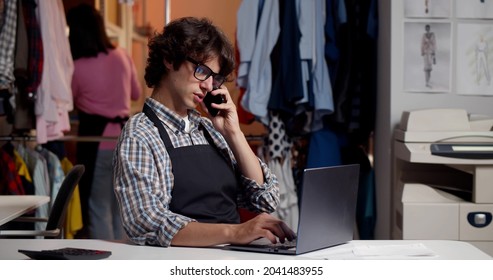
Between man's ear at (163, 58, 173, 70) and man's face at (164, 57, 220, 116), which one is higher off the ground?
man's ear at (163, 58, 173, 70)

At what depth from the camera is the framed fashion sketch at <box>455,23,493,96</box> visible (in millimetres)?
4164

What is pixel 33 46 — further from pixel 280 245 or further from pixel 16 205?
pixel 280 245

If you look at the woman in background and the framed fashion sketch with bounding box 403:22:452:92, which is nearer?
the framed fashion sketch with bounding box 403:22:452:92

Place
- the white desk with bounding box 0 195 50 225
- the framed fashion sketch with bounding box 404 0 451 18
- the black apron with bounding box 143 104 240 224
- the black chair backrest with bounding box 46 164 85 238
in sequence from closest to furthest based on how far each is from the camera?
the black apron with bounding box 143 104 240 224 → the white desk with bounding box 0 195 50 225 → the black chair backrest with bounding box 46 164 85 238 → the framed fashion sketch with bounding box 404 0 451 18

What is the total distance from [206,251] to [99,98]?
3.42m

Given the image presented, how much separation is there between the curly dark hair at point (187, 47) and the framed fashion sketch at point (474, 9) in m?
2.10

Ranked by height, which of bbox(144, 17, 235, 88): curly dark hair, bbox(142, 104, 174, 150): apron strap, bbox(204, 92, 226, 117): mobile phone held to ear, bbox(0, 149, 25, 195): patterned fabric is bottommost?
bbox(0, 149, 25, 195): patterned fabric

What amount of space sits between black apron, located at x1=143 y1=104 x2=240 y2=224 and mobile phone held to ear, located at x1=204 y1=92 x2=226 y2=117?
0.13 metres

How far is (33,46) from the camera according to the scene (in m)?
4.51

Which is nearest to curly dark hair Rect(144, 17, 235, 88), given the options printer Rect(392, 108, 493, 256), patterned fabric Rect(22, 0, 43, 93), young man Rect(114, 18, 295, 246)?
young man Rect(114, 18, 295, 246)

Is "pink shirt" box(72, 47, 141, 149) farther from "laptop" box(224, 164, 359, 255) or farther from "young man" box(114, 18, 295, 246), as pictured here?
"laptop" box(224, 164, 359, 255)

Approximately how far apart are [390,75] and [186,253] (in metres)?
2.43

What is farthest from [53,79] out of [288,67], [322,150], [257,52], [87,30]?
[322,150]

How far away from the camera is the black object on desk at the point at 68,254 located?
1.83 m
